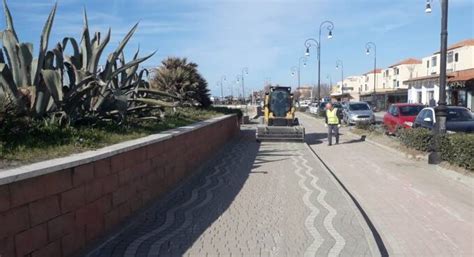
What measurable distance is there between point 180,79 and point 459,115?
10334mm

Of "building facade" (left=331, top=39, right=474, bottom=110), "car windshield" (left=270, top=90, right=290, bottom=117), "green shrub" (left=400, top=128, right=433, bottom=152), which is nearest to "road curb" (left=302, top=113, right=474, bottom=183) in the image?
"green shrub" (left=400, top=128, right=433, bottom=152)

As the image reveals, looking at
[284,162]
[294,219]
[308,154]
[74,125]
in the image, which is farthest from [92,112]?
[308,154]

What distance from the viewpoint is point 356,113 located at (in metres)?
35.1

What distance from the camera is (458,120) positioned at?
60.7ft

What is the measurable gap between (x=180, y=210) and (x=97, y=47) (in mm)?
3258

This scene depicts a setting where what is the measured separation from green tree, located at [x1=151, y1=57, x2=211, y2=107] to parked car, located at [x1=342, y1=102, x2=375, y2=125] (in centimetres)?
1395

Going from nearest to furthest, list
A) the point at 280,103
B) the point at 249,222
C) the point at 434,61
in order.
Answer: the point at 249,222 < the point at 280,103 < the point at 434,61

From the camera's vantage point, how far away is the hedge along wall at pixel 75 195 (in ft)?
13.6

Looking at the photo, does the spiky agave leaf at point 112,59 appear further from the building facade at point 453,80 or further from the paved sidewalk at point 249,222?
the building facade at point 453,80

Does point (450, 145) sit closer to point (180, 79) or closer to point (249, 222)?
point (249, 222)

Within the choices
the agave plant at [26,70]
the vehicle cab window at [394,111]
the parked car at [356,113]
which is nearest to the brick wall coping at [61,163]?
the agave plant at [26,70]

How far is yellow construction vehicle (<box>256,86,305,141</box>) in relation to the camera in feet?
70.4

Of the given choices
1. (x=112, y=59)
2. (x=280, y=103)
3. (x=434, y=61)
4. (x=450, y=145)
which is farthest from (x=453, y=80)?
(x=112, y=59)

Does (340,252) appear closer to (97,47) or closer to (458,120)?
(97,47)
